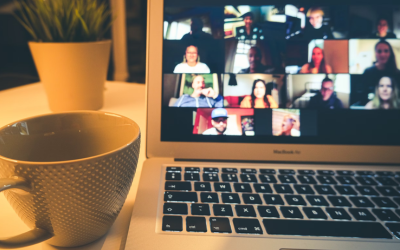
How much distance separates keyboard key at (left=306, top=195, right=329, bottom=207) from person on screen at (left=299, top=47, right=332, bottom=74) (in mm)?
200

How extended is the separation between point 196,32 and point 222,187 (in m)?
0.24

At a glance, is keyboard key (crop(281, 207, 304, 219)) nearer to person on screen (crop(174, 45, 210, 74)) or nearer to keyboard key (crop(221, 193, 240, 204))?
keyboard key (crop(221, 193, 240, 204))

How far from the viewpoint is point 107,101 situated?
0.69m

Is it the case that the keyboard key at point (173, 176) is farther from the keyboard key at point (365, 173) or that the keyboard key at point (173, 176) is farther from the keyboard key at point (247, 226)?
the keyboard key at point (365, 173)

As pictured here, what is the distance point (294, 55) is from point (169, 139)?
0.24m

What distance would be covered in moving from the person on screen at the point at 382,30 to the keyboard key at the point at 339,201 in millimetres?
268

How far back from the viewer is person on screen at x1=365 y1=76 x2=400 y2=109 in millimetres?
437

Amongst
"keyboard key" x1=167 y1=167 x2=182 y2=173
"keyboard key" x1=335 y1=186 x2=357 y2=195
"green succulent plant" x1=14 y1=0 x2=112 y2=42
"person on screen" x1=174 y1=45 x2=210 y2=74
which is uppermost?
"green succulent plant" x1=14 y1=0 x2=112 y2=42

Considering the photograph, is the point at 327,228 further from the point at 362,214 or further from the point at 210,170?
the point at 210,170

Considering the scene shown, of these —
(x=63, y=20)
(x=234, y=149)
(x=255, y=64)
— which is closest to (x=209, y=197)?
(x=234, y=149)

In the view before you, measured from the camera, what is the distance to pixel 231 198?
32 centimetres

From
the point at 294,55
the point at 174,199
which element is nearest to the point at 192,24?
the point at 294,55

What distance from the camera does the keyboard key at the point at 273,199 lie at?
0.32 metres

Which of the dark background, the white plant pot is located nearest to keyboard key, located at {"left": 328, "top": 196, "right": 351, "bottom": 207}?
the white plant pot
